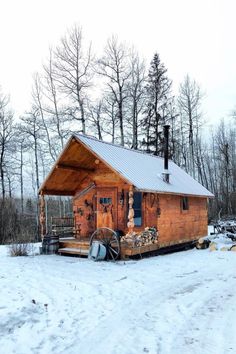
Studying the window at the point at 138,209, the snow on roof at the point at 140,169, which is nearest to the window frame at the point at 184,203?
the snow on roof at the point at 140,169

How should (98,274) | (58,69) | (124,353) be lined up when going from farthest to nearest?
(58,69) → (98,274) → (124,353)

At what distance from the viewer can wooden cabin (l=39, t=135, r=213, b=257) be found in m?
12.8

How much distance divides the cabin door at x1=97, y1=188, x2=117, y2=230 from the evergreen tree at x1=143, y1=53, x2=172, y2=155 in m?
13.9

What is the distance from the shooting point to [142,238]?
505 inches

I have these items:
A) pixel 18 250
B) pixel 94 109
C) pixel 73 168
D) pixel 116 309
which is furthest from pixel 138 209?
pixel 94 109

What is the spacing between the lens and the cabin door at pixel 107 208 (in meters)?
14.1

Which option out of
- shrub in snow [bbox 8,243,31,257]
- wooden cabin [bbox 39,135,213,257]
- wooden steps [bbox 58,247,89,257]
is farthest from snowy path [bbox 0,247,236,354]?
wooden cabin [bbox 39,135,213,257]

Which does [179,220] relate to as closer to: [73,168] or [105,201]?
[105,201]

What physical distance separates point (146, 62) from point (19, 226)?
17.9 m

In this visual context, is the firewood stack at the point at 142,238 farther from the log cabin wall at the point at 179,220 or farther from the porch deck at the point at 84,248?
the log cabin wall at the point at 179,220

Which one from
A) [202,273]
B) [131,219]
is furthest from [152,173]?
[202,273]

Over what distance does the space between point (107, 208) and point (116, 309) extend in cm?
805

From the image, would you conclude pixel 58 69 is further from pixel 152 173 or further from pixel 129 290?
pixel 129 290

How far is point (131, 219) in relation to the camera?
12156 millimetres
